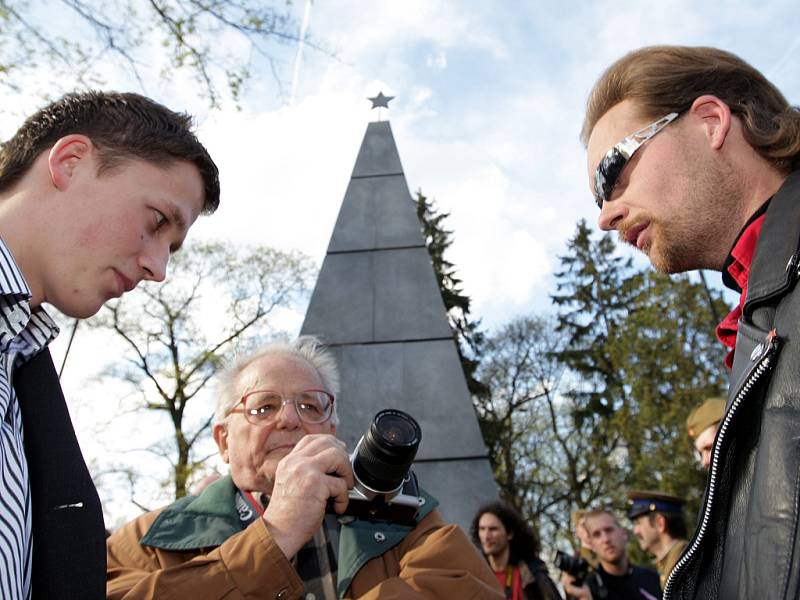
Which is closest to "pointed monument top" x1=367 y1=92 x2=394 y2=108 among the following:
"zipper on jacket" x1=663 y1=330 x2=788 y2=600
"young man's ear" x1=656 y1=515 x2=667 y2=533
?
"young man's ear" x1=656 y1=515 x2=667 y2=533

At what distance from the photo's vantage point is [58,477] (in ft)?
4.76

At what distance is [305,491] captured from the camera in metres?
1.85

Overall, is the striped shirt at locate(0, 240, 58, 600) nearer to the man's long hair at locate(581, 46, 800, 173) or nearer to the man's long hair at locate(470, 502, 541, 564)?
the man's long hair at locate(581, 46, 800, 173)

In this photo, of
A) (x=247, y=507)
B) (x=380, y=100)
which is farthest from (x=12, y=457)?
(x=380, y=100)

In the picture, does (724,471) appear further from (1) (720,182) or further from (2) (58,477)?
(2) (58,477)

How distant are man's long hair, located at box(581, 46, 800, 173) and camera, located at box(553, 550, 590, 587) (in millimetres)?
3606

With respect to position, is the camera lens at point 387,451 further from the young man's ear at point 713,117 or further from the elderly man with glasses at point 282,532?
the young man's ear at point 713,117

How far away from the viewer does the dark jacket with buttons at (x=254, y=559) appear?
5.68 feet

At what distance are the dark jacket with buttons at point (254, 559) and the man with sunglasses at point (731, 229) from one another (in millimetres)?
676

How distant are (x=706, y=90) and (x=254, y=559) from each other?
1624mm

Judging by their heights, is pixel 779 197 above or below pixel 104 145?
below

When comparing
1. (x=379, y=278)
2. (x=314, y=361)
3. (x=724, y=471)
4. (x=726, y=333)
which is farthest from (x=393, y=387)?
(x=724, y=471)

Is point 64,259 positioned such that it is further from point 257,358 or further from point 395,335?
point 395,335

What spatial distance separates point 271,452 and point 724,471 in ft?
4.81
